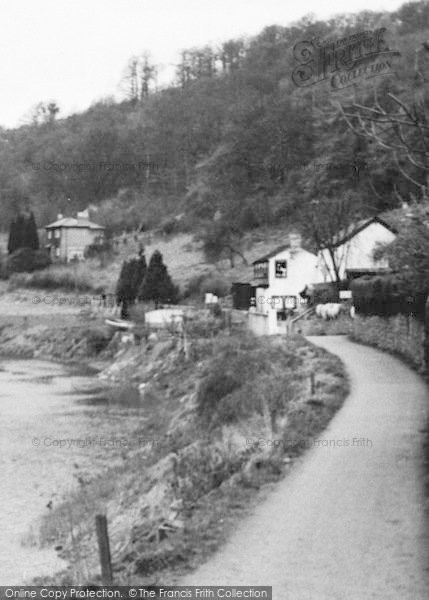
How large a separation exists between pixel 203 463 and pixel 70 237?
77.3 meters

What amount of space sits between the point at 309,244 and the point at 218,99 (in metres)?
57.1

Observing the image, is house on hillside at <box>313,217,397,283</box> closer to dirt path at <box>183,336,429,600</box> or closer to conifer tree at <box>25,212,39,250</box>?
dirt path at <box>183,336,429,600</box>

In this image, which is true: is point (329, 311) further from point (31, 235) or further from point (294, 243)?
point (31, 235)

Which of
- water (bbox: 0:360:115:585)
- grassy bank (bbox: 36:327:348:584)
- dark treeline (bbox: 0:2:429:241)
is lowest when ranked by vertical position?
water (bbox: 0:360:115:585)

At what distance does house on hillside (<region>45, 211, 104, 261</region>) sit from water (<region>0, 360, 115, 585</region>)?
1860 inches

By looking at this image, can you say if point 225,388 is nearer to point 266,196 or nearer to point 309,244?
point 309,244

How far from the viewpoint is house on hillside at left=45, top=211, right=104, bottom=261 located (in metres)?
90.9

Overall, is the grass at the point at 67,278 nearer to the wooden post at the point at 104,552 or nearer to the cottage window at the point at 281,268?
the cottage window at the point at 281,268

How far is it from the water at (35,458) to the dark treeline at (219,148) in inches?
951

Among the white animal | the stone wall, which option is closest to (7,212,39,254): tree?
the white animal

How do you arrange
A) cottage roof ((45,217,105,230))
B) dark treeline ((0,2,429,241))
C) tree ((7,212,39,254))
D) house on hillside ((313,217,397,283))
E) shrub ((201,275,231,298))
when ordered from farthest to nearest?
1. cottage roof ((45,217,105,230))
2. tree ((7,212,39,254))
3. dark treeline ((0,2,429,241))
4. shrub ((201,275,231,298))
5. house on hillside ((313,217,397,283))

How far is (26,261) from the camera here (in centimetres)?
8656

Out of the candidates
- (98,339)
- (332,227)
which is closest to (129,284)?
(98,339)

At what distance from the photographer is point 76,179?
11194cm
